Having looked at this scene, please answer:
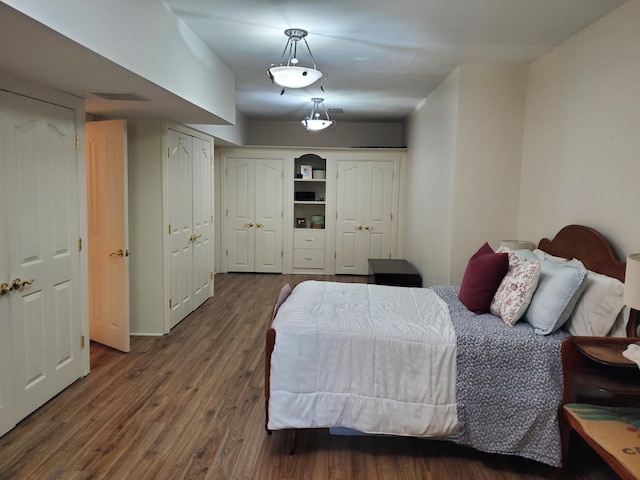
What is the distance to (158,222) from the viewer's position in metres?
4.09

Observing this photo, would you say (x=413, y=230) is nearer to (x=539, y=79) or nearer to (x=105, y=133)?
(x=539, y=79)

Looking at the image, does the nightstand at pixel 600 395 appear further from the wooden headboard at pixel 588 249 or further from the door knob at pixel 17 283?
the door knob at pixel 17 283

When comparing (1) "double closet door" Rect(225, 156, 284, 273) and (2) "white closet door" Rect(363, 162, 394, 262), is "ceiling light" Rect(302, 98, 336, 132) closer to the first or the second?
(1) "double closet door" Rect(225, 156, 284, 273)

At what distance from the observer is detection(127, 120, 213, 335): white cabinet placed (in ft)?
13.2

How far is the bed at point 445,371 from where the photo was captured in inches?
88.2

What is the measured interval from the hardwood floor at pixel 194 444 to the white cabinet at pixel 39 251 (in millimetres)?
→ 231

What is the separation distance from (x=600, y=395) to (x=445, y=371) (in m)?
0.76

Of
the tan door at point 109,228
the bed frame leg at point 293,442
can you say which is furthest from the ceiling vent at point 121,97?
the bed frame leg at point 293,442

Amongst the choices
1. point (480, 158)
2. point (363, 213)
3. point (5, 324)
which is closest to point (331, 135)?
point (363, 213)

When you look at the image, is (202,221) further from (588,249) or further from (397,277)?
(588,249)

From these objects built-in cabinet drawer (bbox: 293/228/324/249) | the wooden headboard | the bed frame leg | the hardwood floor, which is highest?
the wooden headboard

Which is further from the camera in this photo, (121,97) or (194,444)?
(121,97)

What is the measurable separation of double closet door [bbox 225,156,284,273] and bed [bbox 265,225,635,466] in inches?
191

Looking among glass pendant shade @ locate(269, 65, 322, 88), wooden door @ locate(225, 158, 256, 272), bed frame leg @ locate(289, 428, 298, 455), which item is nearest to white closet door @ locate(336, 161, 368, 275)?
wooden door @ locate(225, 158, 256, 272)
